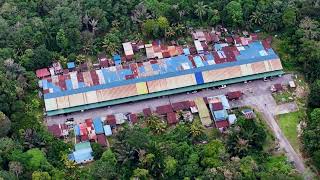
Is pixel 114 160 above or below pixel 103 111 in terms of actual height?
below

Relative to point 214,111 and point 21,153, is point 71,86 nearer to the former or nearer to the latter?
point 21,153

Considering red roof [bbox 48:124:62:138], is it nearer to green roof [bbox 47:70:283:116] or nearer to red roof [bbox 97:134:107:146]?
green roof [bbox 47:70:283:116]

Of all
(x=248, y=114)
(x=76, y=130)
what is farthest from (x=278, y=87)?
(x=76, y=130)

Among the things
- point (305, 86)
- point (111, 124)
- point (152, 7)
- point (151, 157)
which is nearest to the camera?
point (151, 157)

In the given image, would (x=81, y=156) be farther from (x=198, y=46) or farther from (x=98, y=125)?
(x=198, y=46)

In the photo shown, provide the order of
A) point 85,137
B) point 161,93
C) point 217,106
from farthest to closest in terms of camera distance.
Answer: point 161,93, point 217,106, point 85,137

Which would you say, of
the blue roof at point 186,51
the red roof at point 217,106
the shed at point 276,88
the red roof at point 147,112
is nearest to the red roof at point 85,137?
the red roof at point 147,112

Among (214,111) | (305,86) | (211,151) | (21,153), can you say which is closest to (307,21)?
(305,86)
